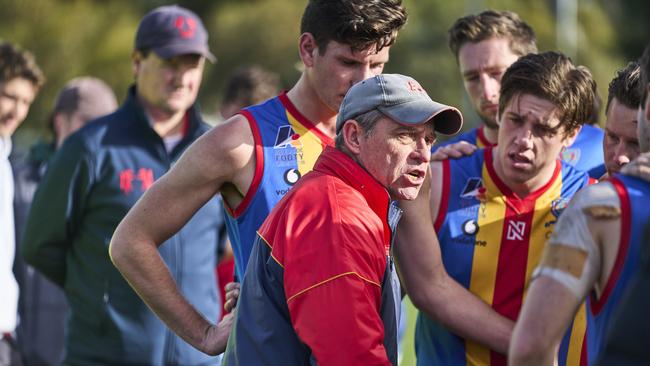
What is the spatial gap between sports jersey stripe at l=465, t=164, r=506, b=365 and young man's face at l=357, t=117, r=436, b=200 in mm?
1014

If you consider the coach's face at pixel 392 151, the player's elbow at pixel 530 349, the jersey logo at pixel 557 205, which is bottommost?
the jersey logo at pixel 557 205

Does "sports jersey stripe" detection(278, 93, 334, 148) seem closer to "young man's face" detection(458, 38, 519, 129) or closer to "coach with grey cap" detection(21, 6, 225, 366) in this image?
"young man's face" detection(458, 38, 519, 129)

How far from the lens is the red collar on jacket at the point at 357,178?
370 cm

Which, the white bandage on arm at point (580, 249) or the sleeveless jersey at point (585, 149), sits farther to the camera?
the sleeveless jersey at point (585, 149)

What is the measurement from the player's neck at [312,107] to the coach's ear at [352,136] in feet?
2.84

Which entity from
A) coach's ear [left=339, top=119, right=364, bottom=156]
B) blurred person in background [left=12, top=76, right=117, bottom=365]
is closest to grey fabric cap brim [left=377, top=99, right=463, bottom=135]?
coach's ear [left=339, top=119, right=364, bottom=156]

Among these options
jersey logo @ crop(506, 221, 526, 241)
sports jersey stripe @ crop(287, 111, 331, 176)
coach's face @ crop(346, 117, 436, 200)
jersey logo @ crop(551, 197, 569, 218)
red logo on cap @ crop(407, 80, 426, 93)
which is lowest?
jersey logo @ crop(506, 221, 526, 241)

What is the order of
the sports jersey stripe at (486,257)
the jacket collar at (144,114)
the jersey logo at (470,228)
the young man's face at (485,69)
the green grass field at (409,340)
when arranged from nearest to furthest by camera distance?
the sports jersey stripe at (486,257) → the jersey logo at (470,228) → the young man's face at (485,69) → the green grass field at (409,340) → the jacket collar at (144,114)

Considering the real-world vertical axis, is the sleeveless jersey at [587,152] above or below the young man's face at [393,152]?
below


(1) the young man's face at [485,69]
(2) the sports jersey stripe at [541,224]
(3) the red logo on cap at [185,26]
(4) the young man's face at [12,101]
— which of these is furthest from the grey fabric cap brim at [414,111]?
(4) the young man's face at [12,101]

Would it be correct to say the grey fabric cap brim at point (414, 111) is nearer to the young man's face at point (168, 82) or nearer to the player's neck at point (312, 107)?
the player's neck at point (312, 107)

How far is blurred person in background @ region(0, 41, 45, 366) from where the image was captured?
700 centimetres

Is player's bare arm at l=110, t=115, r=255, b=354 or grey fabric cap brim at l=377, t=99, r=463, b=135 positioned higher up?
grey fabric cap brim at l=377, t=99, r=463, b=135

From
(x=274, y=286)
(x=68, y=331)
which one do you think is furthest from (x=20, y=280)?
(x=274, y=286)
